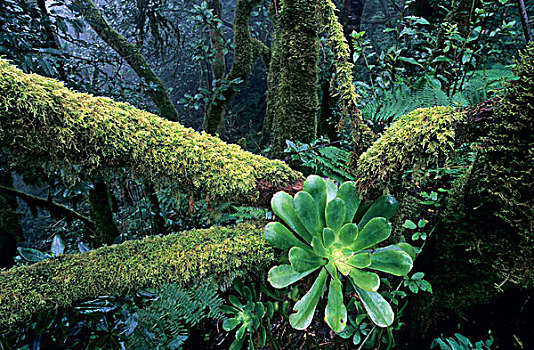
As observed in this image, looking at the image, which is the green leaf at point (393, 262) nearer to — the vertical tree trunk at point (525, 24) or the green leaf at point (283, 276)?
the green leaf at point (283, 276)

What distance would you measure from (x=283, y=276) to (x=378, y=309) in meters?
0.37

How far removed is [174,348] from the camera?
4.70 feet

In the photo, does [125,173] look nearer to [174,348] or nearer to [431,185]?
[174,348]

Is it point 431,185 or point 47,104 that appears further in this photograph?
point 431,185

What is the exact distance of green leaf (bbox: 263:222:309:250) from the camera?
1037 millimetres

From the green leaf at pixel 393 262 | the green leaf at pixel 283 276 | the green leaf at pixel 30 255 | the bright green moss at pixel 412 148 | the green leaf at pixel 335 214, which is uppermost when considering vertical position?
the bright green moss at pixel 412 148

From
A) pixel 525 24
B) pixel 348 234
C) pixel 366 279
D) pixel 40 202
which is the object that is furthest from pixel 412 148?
pixel 40 202

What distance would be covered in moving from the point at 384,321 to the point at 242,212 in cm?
107

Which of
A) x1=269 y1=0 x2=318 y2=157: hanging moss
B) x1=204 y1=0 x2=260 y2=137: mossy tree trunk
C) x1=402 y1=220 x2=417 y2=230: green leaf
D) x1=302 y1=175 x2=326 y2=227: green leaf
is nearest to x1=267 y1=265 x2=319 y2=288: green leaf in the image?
x1=302 y1=175 x2=326 y2=227: green leaf

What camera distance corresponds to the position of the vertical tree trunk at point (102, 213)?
2584 mm

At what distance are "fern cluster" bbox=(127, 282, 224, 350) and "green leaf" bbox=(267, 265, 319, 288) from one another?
1.66 feet

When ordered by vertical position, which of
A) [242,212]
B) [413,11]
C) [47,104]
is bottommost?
[242,212]

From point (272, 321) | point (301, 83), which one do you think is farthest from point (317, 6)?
point (272, 321)

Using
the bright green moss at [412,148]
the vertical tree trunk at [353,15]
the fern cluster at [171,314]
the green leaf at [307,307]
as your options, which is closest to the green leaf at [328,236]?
the green leaf at [307,307]
